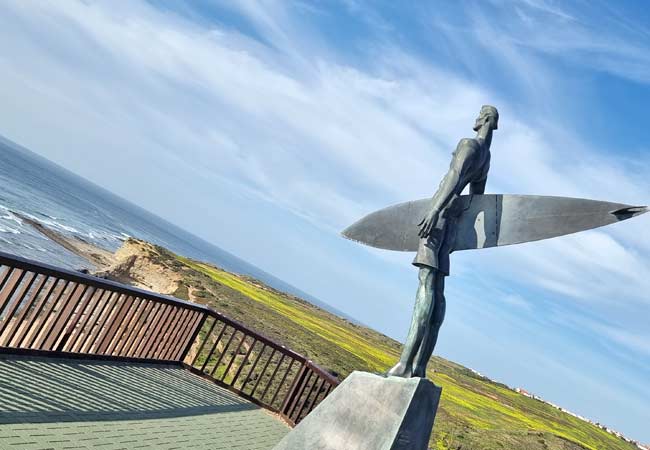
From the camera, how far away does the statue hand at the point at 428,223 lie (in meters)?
5.60

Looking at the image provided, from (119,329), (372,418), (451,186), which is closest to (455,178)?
(451,186)

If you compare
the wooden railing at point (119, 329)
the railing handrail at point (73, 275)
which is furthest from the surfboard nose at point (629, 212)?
the railing handrail at point (73, 275)

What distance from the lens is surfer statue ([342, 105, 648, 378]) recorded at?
17.8 ft

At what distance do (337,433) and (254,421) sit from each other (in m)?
2.94

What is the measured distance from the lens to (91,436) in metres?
4.99

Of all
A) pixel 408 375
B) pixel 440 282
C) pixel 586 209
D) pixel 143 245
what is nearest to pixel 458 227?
pixel 440 282

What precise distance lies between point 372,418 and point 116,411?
2.77 meters

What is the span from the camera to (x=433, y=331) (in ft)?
18.1

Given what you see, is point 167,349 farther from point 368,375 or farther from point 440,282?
point 440,282

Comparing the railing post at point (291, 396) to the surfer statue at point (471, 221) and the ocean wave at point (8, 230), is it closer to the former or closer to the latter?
the surfer statue at point (471, 221)

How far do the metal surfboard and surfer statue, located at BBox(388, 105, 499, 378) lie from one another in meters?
0.19

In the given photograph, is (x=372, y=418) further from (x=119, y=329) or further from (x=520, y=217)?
(x=119, y=329)

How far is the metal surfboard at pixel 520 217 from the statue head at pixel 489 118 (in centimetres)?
79

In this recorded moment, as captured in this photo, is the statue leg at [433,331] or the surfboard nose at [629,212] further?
the statue leg at [433,331]
